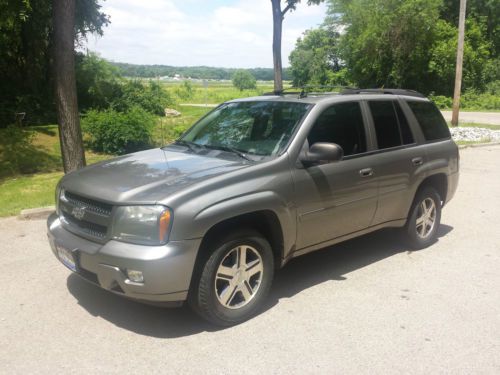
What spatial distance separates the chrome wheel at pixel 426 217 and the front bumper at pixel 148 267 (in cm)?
315

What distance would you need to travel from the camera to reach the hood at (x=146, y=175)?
3.56 m

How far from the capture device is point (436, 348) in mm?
3498

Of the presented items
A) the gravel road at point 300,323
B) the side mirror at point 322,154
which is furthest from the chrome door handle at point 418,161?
the side mirror at point 322,154

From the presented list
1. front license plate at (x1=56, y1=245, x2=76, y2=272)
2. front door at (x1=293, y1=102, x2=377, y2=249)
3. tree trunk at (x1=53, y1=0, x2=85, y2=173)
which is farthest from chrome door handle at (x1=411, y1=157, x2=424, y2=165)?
tree trunk at (x1=53, y1=0, x2=85, y2=173)

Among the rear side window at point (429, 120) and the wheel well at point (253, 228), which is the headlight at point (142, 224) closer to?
the wheel well at point (253, 228)

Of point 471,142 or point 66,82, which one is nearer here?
point 66,82

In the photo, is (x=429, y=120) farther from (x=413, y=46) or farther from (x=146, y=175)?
(x=413, y=46)

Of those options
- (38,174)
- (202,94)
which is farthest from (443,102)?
(38,174)

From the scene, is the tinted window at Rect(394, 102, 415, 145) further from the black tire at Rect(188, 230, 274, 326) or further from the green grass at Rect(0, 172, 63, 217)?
the green grass at Rect(0, 172, 63, 217)

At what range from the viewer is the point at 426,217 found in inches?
226

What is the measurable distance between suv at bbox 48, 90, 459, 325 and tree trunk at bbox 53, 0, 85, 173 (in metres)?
3.72

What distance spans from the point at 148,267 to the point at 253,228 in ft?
3.21

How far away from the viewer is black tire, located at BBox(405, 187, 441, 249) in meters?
5.51

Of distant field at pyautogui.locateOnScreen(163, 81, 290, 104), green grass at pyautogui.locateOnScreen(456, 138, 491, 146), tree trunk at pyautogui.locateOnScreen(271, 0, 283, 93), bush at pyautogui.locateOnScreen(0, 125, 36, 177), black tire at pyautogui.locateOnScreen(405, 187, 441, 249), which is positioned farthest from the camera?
distant field at pyautogui.locateOnScreen(163, 81, 290, 104)
